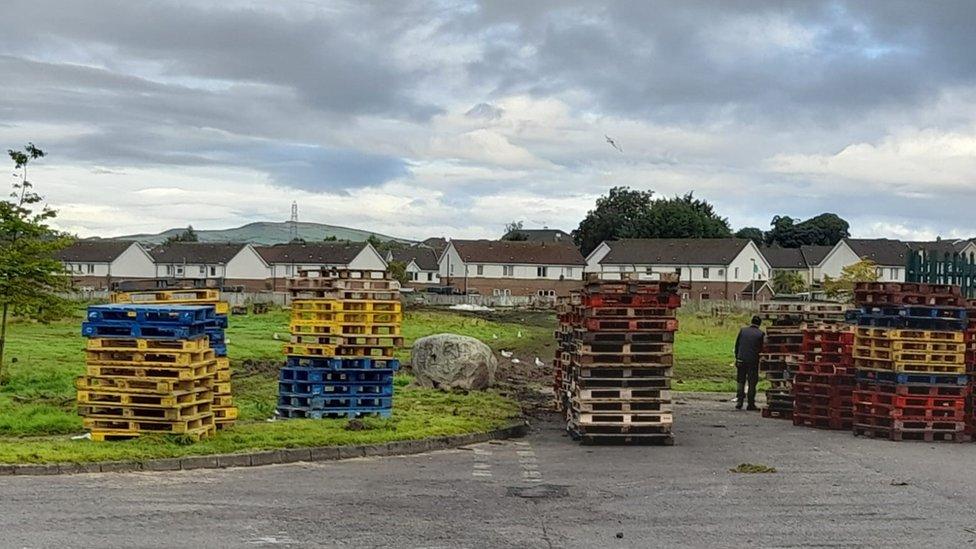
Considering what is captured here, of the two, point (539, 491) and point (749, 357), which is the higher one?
point (749, 357)

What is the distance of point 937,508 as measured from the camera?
40.7ft

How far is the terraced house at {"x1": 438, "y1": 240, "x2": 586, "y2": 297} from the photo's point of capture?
4250 inches

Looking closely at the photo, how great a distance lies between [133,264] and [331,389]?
104 metres

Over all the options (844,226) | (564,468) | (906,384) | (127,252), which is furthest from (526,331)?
(844,226)

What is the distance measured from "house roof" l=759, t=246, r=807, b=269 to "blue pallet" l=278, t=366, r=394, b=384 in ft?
328

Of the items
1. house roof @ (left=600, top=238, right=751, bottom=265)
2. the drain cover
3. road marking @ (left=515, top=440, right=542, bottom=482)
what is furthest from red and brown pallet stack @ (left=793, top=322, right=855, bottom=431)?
house roof @ (left=600, top=238, right=751, bottom=265)

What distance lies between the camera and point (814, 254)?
382 feet

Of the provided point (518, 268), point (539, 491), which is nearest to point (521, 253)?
point (518, 268)

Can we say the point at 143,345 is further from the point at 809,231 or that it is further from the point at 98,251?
the point at 809,231

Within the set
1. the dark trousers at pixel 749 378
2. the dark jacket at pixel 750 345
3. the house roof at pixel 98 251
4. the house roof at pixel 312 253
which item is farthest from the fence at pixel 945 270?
the house roof at pixel 98 251

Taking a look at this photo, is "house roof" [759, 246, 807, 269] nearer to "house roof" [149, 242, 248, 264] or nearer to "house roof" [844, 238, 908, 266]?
"house roof" [844, 238, 908, 266]

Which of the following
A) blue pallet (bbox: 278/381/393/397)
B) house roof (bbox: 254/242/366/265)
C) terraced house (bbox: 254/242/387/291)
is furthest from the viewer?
house roof (bbox: 254/242/366/265)

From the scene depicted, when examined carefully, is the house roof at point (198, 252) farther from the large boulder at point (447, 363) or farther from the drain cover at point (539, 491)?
the drain cover at point (539, 491)

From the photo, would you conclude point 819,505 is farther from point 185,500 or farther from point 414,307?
point 414,307
